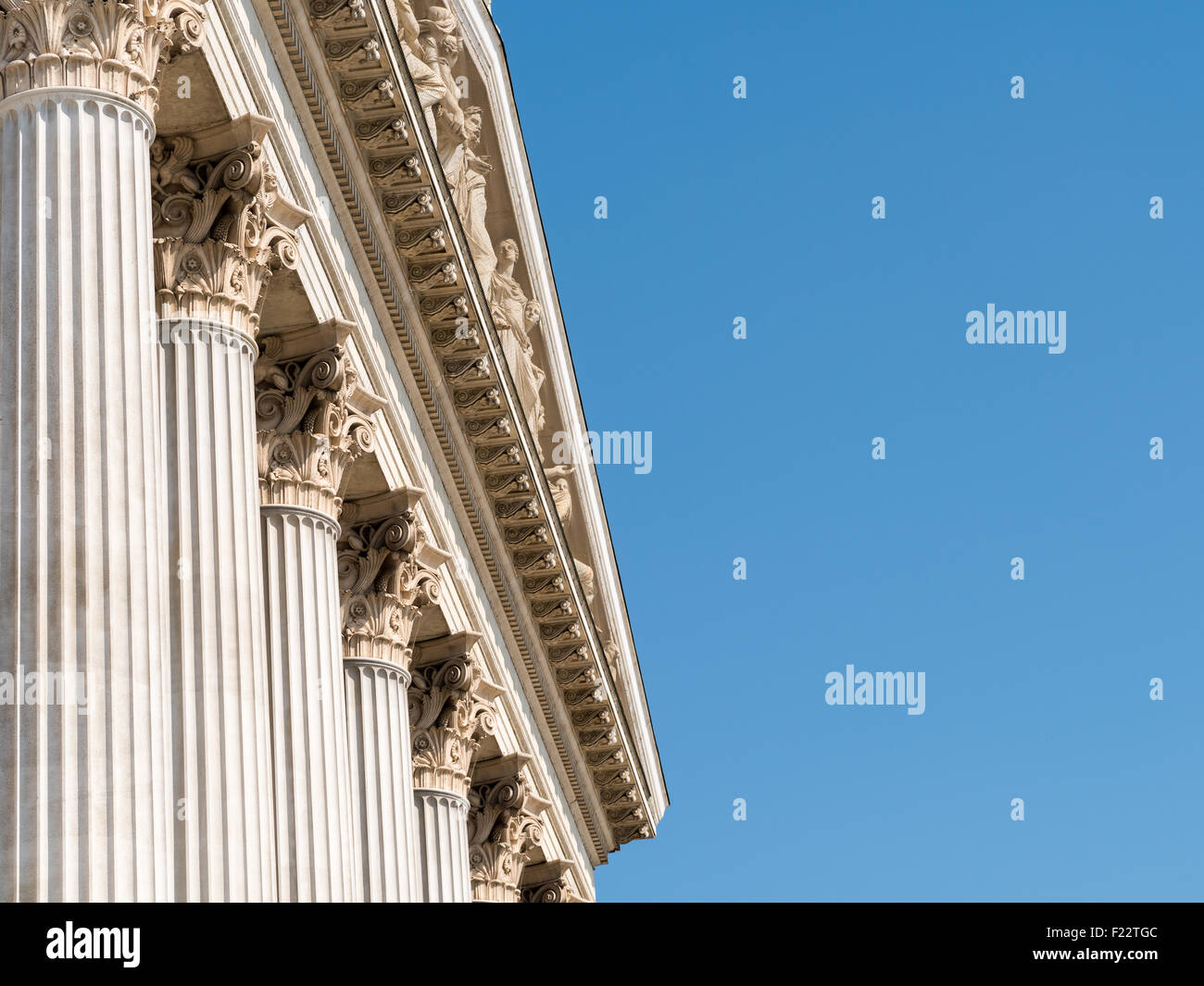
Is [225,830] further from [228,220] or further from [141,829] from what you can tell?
[228,220]

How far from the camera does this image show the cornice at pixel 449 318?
79.6 ft

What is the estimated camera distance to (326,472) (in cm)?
2369

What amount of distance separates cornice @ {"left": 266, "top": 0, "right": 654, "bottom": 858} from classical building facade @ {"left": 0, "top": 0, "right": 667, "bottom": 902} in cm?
5

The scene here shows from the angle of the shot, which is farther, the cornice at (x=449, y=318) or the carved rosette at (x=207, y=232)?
the cornice at (x=449, y=318)

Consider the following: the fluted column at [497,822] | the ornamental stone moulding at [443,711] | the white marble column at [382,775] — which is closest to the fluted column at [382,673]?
the white marble column at [382,775]

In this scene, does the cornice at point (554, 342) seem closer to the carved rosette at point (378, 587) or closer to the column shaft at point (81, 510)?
the carved rosette at point (378, 587)

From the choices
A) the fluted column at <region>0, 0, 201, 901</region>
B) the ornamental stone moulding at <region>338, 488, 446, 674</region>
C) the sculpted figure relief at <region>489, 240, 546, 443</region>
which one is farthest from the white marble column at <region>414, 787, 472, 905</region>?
the fluted column at <region>0, 0, 201, 901</region>

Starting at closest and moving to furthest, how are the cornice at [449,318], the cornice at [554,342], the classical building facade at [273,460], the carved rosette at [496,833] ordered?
the classical building facade at [273,460] → the cornice at [449,318] → the cornice at [554,342] → the carved rosette at [496,833]

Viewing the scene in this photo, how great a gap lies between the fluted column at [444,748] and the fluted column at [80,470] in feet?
50.4

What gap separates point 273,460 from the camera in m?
23.2

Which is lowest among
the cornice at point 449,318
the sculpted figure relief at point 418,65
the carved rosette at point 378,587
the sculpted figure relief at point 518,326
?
the carved rosette at point 378,587

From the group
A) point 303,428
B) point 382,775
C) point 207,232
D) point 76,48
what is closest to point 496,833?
point 382,775
